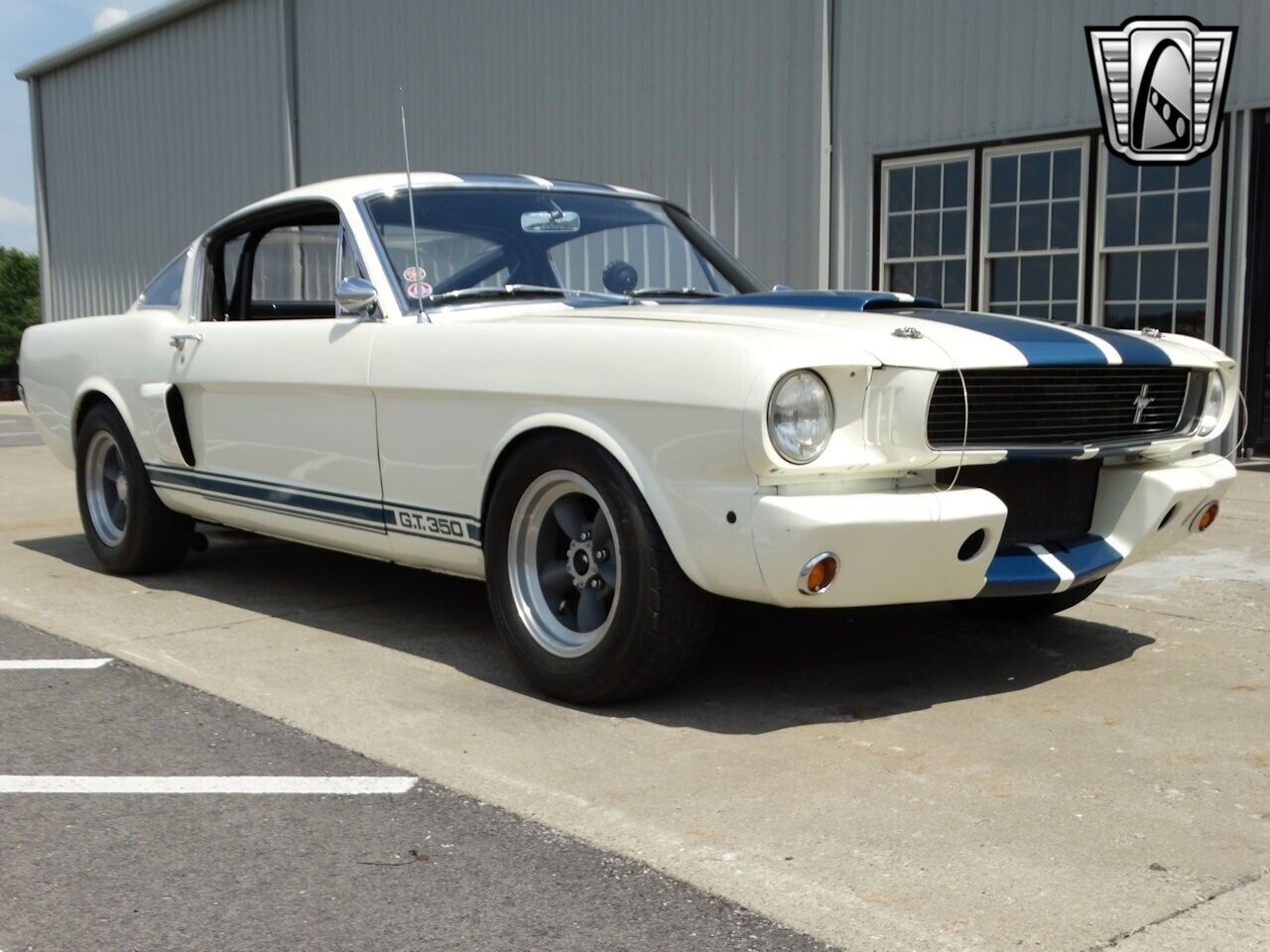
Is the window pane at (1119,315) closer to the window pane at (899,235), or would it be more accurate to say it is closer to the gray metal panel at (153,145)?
the window pane at (899,235)

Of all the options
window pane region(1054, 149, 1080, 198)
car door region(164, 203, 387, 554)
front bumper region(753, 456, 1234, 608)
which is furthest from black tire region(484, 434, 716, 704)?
window pane region(1054, 149, 1080, 198)

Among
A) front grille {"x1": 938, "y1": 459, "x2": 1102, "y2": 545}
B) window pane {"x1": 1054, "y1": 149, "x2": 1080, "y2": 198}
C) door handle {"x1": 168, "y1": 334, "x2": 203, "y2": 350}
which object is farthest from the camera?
window pane {"x1": 1054, "y1": 149, "x2": 1080, "y2": 198}

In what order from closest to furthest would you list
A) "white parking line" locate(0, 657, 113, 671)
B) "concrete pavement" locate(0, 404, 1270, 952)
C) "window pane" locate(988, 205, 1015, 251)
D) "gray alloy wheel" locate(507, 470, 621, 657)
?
1. "concrete pavement" locate(0, 404, 1270, 952)
2. "gray alloy wheel" locate(507, 470, 621, 657)
3. "white parking line" locate(0, 657, 113, 671)
4. "window pane" locate(988, 205, 1015, 251)

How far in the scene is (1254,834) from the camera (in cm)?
310

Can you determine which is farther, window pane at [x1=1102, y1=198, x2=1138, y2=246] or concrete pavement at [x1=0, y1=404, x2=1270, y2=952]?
window pane at [x1=1102, y1=198, x2=1138, y2=246]

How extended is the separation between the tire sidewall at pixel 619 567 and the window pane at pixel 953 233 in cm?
838

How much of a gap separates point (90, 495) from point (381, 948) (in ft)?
14.5

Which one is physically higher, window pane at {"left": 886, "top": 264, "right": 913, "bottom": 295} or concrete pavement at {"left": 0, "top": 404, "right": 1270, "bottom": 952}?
window pane at {"left": 886, "top": 264, "right": 913, "bottom": 295}

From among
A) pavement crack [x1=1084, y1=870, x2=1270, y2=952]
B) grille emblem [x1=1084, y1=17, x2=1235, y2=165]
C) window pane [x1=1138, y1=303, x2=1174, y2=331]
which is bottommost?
pavement crack [x1=1084, y1=870, x2=1270, y2=952]

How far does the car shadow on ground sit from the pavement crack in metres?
1.30

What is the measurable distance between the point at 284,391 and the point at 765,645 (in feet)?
6.16

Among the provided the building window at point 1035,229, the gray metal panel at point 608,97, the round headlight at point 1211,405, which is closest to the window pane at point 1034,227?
the building window at point 1035,229

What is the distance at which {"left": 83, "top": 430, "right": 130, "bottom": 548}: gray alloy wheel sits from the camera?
20.9ft

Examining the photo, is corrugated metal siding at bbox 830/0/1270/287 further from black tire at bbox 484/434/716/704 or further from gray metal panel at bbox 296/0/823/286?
black tire at bbox 484/434/716/704
